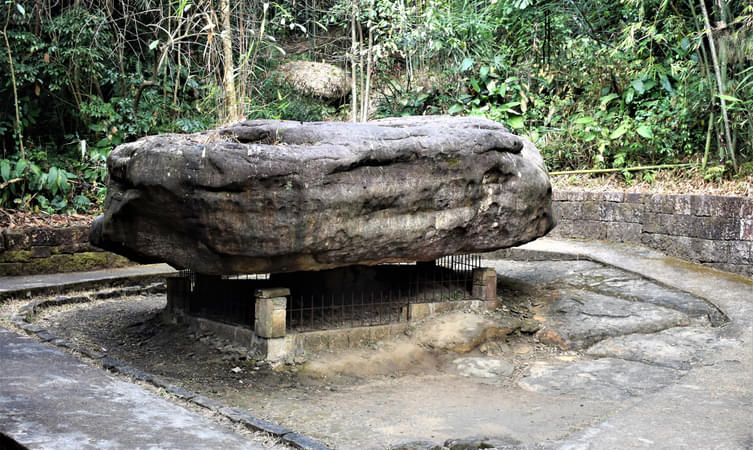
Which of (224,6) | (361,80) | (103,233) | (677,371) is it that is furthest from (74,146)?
(677,371)

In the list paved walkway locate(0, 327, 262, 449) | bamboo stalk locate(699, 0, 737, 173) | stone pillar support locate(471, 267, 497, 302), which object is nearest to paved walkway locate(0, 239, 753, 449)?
paved walkway locate(0, 327, 262, 449)

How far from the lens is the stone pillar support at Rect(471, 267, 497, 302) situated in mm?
7598

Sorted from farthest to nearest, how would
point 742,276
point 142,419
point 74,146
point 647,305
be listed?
1. point 74,146
2. point 742,276
3. point 647,305
4. point 142,419

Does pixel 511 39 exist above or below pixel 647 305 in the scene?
above

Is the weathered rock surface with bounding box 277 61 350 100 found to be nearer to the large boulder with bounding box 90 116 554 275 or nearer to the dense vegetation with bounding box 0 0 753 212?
the dense vegetation with bounding box 0 0 753 212

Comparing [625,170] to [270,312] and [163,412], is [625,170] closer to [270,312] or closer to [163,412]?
[270,312]

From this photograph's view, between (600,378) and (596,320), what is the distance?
1.43 meters

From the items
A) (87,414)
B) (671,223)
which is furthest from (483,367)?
(671,223)

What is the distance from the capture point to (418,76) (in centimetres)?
1588

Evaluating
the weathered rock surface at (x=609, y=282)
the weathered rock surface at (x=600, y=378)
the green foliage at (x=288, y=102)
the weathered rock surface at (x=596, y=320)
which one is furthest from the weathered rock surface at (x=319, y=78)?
the weathered rock surface at (x=600, y=378)

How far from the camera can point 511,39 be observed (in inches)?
598

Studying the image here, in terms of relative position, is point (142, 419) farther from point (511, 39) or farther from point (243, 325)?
point (511, 39)

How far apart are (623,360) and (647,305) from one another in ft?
4.61

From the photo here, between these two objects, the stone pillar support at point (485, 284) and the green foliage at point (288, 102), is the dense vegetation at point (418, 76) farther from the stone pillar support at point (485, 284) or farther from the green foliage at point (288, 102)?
the stone pillar support at point (485, 284)
